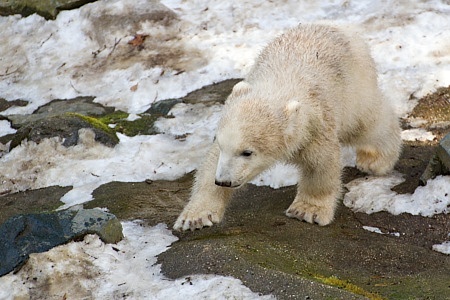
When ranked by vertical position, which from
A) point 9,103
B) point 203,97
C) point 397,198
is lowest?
point 9,103

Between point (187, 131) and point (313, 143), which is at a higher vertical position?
point (313, 143)

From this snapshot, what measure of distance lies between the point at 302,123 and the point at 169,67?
15.7 feet

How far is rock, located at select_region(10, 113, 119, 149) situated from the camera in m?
8.29

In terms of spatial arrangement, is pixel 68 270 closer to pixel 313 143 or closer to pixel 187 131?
pixel 313 143

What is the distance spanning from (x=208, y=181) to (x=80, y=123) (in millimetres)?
2760

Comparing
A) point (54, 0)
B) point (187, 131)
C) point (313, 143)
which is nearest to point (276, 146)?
point (313, 143)

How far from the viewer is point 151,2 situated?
11.5m

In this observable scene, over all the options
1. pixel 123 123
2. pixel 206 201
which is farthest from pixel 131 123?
pixel 206 201

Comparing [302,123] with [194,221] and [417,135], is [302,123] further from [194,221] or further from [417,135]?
[417,135]

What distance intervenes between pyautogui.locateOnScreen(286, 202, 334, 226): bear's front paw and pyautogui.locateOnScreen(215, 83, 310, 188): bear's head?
82cm

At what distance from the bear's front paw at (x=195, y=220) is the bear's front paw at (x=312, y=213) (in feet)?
2.50

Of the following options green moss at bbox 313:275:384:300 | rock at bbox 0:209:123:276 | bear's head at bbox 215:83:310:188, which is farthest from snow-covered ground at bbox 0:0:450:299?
green moss at bbox 313:275:384:300

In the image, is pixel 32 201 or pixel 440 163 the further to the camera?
pixel 32 201

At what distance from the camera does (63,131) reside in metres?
8.35
